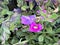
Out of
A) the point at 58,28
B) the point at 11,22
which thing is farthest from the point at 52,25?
the point at 11,22

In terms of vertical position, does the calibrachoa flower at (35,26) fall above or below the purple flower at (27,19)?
below

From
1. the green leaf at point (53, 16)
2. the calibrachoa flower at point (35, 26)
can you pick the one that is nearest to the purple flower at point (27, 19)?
the calibrachoa flower at point (35, 26)

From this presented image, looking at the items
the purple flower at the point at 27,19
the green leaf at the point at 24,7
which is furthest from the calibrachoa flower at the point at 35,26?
the green leaf at the point at 24,7

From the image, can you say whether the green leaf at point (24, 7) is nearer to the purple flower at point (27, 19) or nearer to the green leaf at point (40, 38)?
the purple flower at point (27, 19)

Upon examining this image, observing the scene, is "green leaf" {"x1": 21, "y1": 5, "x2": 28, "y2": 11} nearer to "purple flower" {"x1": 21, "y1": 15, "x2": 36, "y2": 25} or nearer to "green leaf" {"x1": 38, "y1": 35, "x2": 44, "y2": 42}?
"purple flower" {"x1": 21, "y1": 15, "x2": 36, "y2": 25}

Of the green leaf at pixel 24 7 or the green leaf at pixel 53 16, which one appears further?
the green leaf at pixel 24 7

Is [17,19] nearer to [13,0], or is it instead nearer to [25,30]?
[25,30]

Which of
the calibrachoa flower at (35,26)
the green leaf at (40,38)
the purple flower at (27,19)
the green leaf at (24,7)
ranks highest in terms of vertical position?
the green leaf at (24,7)

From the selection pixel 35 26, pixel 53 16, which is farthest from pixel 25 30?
pixel 53 16

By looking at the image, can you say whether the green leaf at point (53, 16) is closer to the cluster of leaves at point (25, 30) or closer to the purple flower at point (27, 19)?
the cluster of leaves at point (25, 30)
